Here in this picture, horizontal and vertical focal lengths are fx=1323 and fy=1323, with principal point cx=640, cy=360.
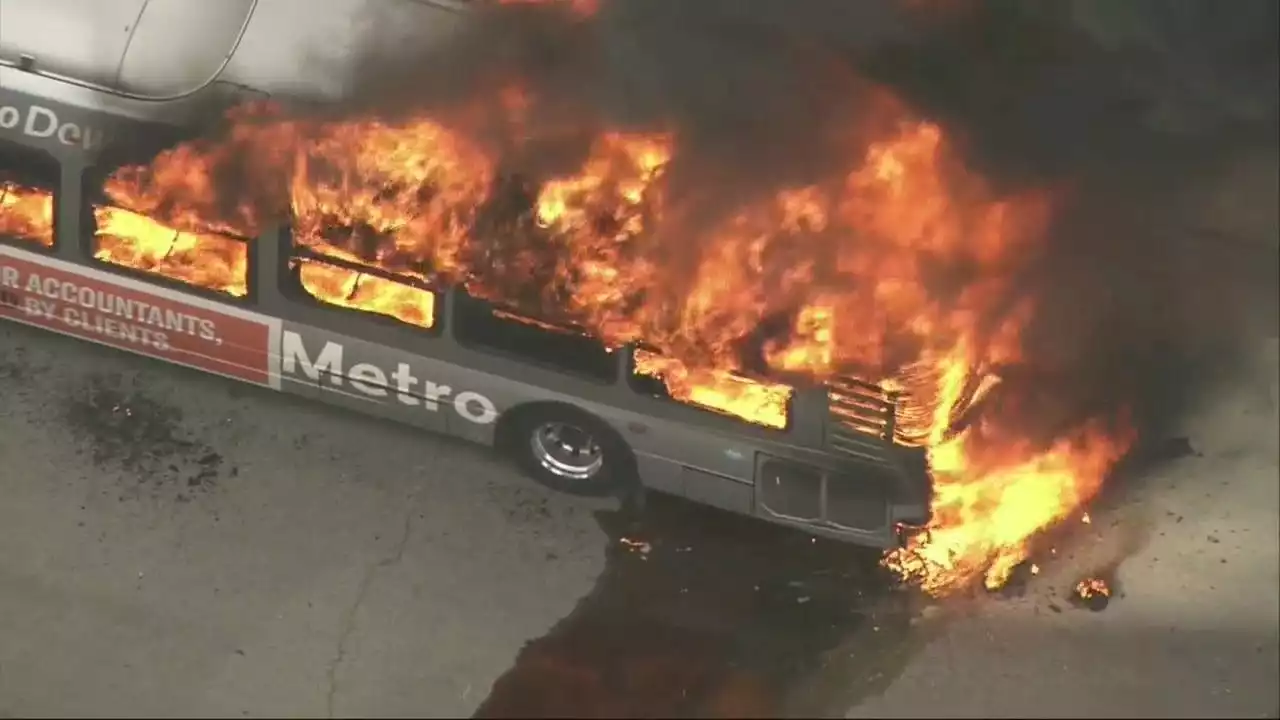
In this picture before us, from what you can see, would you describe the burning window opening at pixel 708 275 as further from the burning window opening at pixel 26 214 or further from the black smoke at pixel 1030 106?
the burning window opening at pixel 26 214

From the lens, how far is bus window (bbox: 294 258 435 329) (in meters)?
4.88

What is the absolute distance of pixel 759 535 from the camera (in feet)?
15.7

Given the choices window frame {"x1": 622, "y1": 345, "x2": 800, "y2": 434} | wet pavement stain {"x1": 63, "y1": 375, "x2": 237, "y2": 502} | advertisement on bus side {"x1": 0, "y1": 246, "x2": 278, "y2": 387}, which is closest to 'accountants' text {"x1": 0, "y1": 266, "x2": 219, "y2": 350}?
advertisement on bus side {"x1": 0, "y1": 246, "x2": 278, "y2": 387}

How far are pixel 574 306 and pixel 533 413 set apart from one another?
1.44 feet

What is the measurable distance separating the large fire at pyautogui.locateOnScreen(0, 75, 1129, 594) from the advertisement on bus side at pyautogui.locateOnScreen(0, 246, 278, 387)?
0.41ft

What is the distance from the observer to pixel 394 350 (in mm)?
4930

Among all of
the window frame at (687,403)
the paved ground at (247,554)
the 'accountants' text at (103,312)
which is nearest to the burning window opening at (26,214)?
the 'accountants' text at (103,312)

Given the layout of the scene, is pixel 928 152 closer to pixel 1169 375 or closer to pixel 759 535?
pixel 1169 375

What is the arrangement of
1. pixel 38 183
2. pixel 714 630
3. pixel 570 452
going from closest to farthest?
1. pixel 714 630
2. pixel 570 452
3. pixel 38 183

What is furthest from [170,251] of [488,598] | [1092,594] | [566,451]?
[1092,594]

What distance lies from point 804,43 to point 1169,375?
211cm

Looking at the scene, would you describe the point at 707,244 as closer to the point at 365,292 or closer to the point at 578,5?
the point at 365,292

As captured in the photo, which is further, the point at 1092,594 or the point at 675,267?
the point at 675,267

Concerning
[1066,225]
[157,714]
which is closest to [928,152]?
[1066,225]
